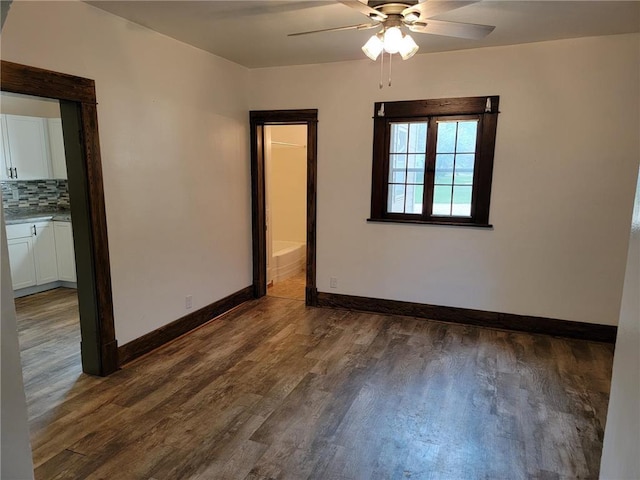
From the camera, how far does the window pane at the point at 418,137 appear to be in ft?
Answer: 13.7

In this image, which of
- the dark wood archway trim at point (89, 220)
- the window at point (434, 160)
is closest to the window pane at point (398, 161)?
the window at point (434, 160)

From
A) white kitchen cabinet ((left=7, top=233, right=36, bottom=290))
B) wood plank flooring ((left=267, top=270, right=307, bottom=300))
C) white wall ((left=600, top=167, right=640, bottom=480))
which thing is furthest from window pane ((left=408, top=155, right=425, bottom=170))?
white kitchen cabinet ((left=7, top=233, right=36, bottom=290))

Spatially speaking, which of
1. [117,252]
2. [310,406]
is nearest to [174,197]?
[117,252]

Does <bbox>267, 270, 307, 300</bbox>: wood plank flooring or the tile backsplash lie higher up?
the tile backsplash

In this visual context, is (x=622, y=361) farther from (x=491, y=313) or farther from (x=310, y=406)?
(x=491, y=313)

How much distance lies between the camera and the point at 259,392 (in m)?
2.95

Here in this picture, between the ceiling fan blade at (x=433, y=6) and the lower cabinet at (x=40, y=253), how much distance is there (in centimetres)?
446

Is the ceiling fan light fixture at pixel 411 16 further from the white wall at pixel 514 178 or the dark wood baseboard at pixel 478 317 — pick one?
the dark wood baseboard at pixel 478 317

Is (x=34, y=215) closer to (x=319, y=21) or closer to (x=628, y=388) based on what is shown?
(x=319, y=21)

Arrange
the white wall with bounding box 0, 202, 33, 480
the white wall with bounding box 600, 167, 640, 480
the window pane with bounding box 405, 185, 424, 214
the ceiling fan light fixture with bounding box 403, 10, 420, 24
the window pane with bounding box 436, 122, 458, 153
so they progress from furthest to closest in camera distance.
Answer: the window pane with bounding box 405, 185, 424, 214 → the window pane with bounding box 436, 122, 458, 153 → the ceiling fan light fixture with bounding box 403, 10, 420, 24 → the white wall with bounding box 600, 167, 640, 480 → the white wall with bounding box 0, 202, 33, 480

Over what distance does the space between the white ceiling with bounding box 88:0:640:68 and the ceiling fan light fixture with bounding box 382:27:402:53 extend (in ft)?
1.86

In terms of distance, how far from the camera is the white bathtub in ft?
19.2

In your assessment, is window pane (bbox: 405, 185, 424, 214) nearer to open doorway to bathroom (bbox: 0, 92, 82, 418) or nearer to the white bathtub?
the white bathtub

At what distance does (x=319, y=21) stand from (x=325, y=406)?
2.77 metres
